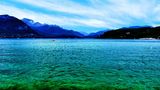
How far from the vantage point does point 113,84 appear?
35.7m

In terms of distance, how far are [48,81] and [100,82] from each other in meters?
6.47

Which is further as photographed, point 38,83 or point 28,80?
point 28,80

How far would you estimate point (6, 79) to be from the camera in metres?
39.3

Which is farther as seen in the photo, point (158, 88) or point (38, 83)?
point (38, 83)

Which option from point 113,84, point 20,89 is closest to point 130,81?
point 113,84

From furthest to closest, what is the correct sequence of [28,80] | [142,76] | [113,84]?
[142,76], [28,80], [113,84]

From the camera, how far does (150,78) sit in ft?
133

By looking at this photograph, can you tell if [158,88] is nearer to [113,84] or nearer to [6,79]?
[113,84]

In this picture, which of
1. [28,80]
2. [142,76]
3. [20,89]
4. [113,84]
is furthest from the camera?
[142,76]

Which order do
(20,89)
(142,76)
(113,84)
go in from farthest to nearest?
(142,76)
(113,84)
(20,89)

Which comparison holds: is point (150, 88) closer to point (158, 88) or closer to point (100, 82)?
point (158, 88)

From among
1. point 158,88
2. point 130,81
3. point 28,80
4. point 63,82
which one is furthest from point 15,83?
point 158,88

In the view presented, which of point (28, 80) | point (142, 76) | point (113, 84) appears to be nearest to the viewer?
point (113, 84)

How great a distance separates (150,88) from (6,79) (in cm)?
1845
